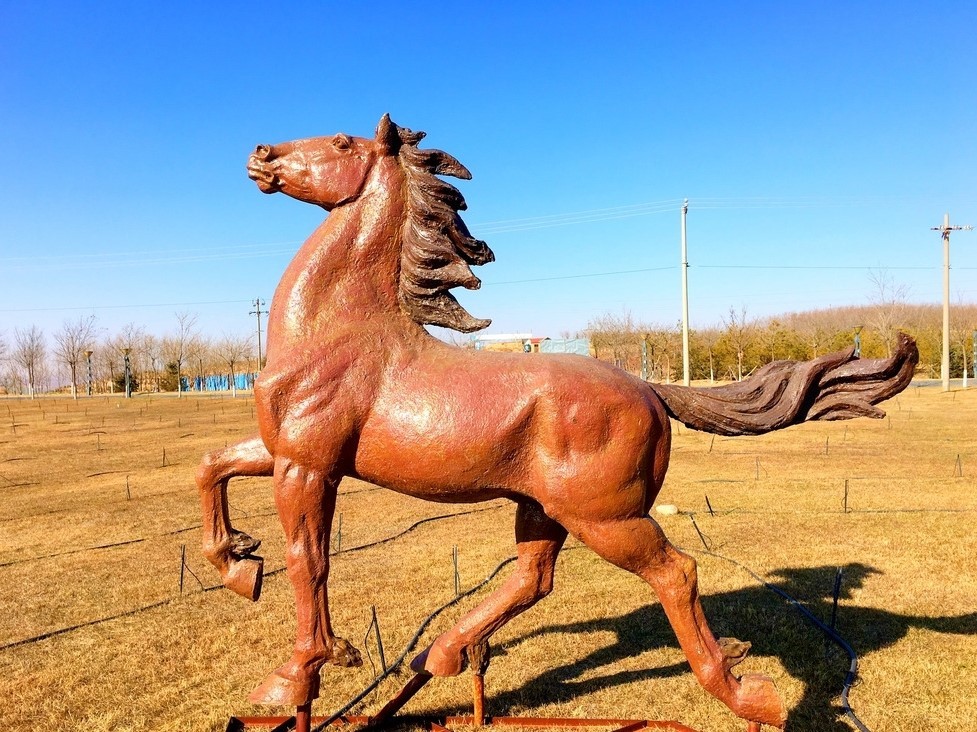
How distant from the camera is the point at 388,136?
2631 mm

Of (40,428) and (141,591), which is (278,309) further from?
(40,428)

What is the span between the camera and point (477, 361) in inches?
103

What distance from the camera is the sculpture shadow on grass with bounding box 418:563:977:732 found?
3.79 metres

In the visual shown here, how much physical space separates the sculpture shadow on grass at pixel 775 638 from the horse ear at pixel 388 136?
3.01 meters

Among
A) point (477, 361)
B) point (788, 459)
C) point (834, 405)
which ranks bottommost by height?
point (788, 459)

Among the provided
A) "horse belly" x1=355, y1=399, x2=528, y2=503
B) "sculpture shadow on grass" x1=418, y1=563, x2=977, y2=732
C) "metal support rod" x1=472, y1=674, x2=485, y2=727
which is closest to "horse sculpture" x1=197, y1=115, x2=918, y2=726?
"horse belly" x1=355, y1=399, x2=528, y2=503

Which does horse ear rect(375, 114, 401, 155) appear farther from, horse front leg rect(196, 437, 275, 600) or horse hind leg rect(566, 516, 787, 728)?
horse hind leg rect(566, 516, 787, 728)

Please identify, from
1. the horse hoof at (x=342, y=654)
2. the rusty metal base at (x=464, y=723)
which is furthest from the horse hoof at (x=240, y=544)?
the rusty metal base at (x=464, y=723)

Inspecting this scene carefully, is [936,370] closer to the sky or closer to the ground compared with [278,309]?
closer to the ground

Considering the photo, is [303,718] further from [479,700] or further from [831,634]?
[831,634]

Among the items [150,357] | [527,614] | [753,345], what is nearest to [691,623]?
[527,614]

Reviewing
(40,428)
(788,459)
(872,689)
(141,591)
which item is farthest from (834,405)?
(40,428)

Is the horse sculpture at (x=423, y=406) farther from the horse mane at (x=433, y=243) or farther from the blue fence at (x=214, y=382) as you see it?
the blue fence at (x=214, y=382)

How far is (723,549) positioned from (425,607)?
3340 mm
